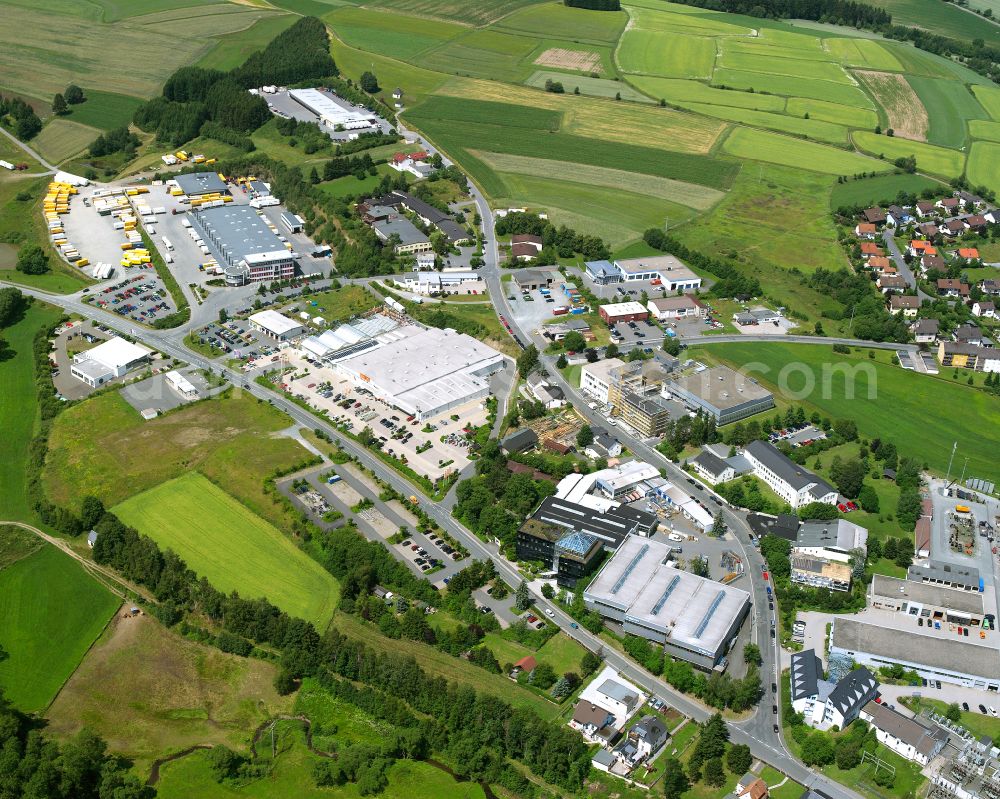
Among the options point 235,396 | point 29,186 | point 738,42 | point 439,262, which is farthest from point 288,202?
point 738,42

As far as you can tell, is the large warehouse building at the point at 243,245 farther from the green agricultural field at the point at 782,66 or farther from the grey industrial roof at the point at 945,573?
the green agricultural field at the point at 782,66

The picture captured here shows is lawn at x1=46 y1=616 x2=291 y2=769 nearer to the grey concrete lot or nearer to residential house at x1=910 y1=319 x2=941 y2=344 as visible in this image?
the grey concrete lot

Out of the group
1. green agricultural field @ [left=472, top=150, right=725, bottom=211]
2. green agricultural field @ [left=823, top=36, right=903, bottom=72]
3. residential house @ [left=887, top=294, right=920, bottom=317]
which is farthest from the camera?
green agricultural field @ [left=823, top=36, right=903, bottom=72]

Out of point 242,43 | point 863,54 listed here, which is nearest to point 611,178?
point 242,43

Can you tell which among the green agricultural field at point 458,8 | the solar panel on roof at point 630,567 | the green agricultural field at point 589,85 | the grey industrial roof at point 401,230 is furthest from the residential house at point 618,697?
the green agricultural field at point 458,8

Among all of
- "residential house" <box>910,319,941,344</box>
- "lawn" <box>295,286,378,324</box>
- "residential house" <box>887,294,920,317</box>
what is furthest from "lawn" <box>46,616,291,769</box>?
"residential house" <box>887,294,920,317</box>

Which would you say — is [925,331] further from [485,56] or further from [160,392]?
[485,56]

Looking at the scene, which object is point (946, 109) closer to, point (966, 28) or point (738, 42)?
point (738, 42)
